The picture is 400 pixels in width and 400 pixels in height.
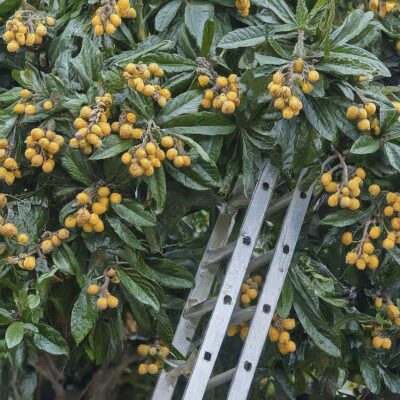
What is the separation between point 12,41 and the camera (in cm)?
195

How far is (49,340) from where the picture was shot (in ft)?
6.12

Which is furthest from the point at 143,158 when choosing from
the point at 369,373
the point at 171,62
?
the point at 369,373

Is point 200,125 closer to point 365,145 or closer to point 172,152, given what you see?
point 172,152

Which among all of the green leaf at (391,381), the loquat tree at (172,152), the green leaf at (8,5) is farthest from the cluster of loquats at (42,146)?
the green leaf at (391,381)

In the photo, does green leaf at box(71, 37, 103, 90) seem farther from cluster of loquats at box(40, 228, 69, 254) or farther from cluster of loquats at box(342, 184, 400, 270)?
cluster of loquats at box(342, 184, 400, 270)

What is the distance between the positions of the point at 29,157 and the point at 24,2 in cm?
47

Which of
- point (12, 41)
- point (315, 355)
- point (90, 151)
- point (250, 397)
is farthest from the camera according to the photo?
point (250, 397)

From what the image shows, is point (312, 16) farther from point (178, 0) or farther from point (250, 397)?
point (250, 397)

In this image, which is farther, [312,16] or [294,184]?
[294,184]

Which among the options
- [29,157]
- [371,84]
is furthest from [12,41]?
[371,84]

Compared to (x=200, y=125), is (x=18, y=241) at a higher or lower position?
lower

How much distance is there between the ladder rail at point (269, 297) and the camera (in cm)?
191

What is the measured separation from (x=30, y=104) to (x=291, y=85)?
1.89 feet

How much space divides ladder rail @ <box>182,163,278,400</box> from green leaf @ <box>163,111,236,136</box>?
0.57ft
